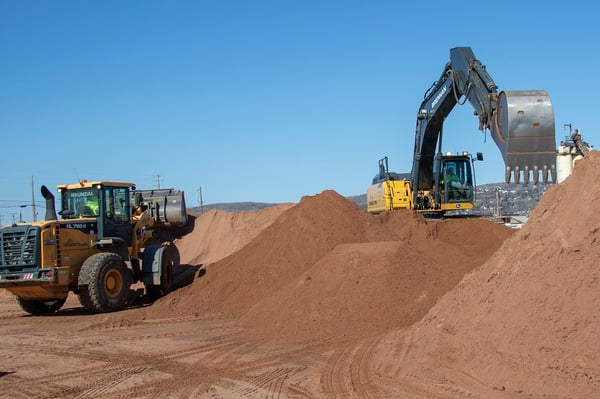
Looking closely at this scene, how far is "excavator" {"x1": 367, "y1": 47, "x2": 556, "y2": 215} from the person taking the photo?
1127 cm

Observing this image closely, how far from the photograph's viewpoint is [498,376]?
283 inches

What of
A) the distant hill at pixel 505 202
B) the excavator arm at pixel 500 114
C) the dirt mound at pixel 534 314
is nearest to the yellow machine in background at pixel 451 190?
the excavator arm at pixel 500 114

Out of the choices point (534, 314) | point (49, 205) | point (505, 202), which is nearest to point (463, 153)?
point (49, 205)

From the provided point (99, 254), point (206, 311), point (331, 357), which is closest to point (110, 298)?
point (99, 254)

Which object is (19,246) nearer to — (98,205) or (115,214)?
(98,205)

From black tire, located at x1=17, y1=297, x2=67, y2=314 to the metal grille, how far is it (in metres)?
1.69

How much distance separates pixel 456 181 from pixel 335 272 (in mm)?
9403

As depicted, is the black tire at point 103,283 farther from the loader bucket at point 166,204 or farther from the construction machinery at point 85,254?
the loader bucket at point 166,204

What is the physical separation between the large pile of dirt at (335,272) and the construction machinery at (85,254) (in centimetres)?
115

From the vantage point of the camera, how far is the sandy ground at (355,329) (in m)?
7.22

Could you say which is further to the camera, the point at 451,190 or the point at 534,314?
the point at 451,190

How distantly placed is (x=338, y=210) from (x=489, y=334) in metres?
9.06

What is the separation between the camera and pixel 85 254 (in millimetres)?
15312

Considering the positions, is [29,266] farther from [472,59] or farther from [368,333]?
[472,59]
